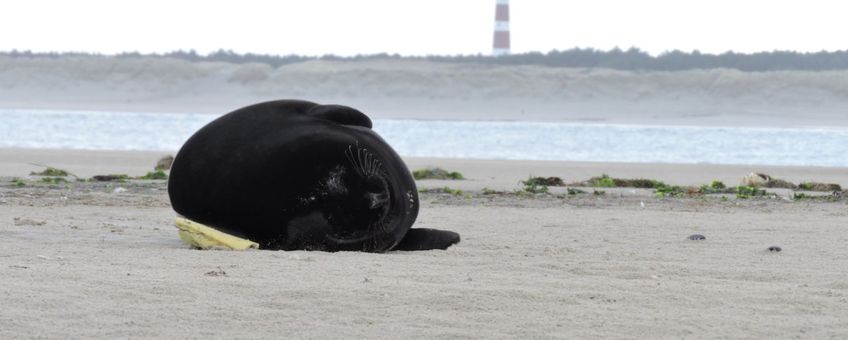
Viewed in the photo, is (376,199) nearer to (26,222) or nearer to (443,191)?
(26,222)

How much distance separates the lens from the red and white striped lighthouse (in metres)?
93.5

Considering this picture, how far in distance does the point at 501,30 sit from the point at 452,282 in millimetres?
89999

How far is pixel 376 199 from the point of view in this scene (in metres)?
7.35

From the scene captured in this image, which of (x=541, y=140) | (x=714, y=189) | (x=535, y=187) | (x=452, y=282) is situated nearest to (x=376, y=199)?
(x=452, y=282)

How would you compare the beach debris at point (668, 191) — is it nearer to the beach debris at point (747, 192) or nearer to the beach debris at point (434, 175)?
the beach debris at point (747, 192)

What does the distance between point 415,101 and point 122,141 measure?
3650 centimetres

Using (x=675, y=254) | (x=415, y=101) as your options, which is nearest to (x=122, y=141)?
(x=675, y=254)

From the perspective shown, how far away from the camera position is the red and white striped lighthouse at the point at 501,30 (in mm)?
93500

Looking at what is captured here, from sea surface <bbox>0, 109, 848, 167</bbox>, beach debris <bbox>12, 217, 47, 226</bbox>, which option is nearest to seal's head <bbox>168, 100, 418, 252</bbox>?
beach debris <bbox>12, 217, 47, 226</bbox>

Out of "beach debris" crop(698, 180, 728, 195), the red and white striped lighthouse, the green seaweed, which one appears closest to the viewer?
the green seaweed

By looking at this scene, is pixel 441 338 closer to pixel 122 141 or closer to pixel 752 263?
pixel 752 263

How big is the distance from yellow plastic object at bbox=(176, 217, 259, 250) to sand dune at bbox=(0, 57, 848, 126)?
50393mm

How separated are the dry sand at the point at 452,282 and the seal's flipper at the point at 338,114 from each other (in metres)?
0.89

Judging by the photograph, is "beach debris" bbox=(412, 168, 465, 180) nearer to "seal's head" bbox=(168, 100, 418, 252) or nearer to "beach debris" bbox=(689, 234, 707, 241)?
"beach debris" bbox=(689, 234, 707, 241)
